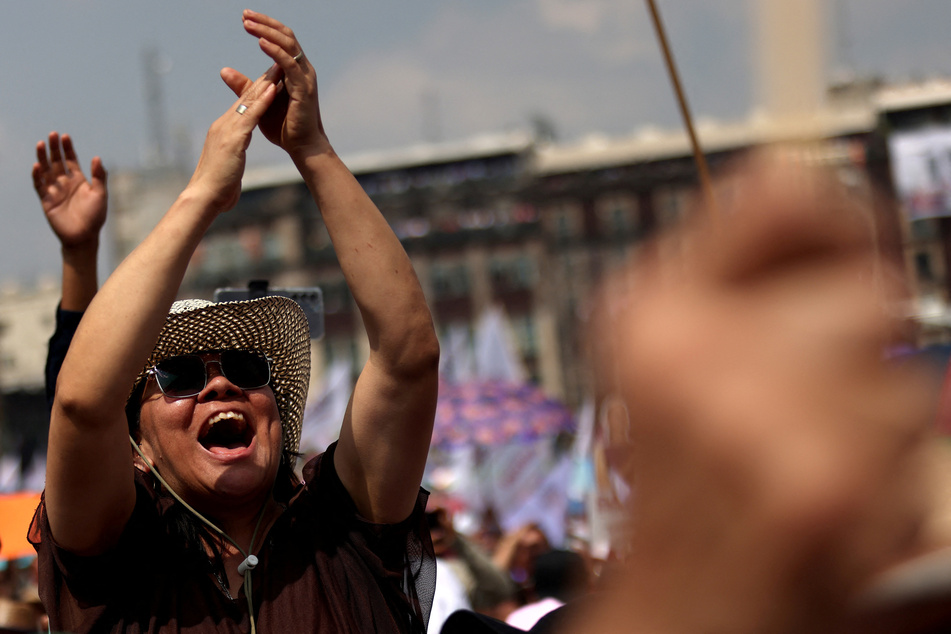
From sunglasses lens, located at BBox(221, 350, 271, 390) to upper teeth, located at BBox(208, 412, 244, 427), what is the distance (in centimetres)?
8

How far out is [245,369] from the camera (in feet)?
7.06

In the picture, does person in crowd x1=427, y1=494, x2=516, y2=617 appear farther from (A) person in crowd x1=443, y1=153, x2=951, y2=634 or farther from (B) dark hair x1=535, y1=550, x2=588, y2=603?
(A) person in crowd x1=443, y1=153, x2=951, y2=634

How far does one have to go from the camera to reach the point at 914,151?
3856 centimetres

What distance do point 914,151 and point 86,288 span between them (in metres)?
40.3

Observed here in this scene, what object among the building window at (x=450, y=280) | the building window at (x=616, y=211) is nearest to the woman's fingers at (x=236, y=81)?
the building window at (x=450, y=280)

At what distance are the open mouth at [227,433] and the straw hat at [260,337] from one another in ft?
0.52

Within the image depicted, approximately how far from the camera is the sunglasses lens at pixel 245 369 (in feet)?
6.98

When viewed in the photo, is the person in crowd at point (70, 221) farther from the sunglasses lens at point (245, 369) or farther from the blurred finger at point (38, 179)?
the sunglasses lens at point (245, 369)

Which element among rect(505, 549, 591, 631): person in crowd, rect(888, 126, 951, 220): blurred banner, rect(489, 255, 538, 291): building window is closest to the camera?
rect(505, 549, 591, 631): person in crowd

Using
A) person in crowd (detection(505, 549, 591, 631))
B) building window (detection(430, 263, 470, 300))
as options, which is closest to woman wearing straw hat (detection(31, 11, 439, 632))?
person in crowd (detection(505, 549, 591, 631))

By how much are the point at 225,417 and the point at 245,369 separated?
5.4 inches

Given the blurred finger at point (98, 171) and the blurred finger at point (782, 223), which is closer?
the blurred finger at point (782, 223)

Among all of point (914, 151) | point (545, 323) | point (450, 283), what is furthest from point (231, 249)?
point (914, 151)

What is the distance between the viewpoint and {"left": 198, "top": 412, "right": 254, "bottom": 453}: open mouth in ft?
6.70
